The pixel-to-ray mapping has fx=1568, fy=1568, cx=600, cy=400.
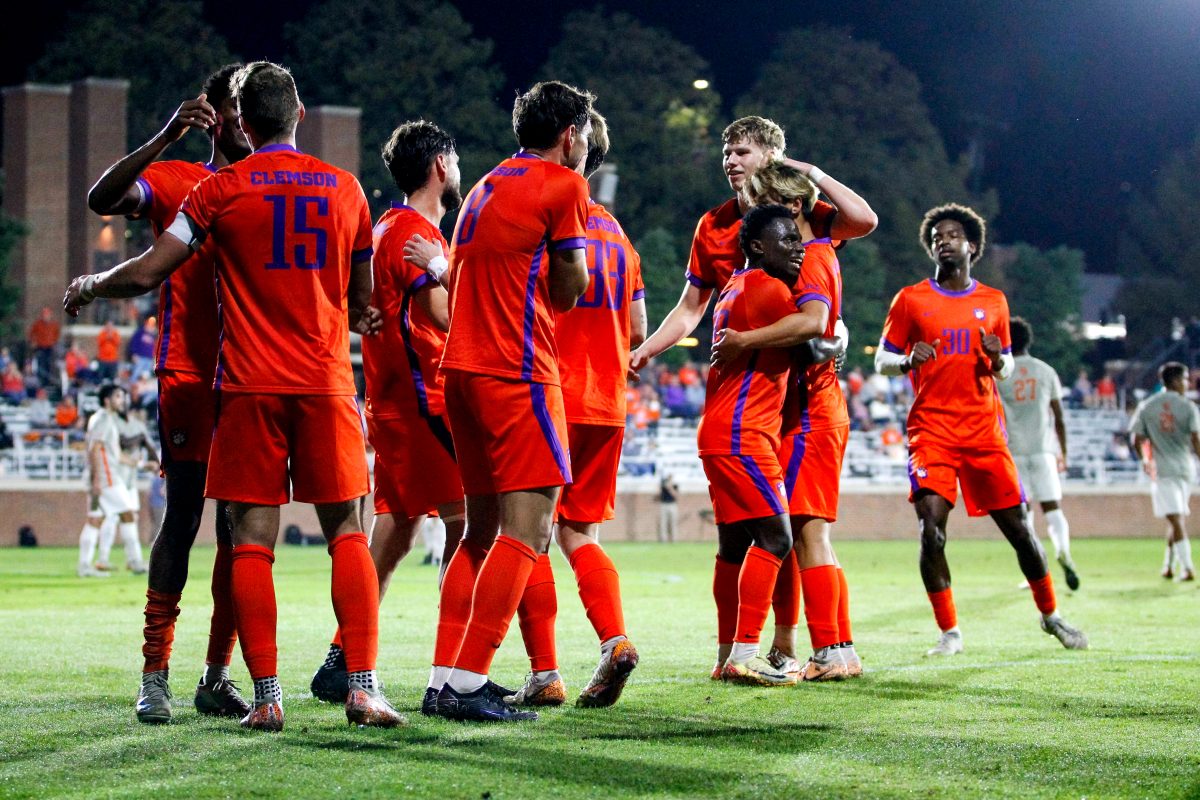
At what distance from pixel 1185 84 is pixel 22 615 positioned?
69.6 meters

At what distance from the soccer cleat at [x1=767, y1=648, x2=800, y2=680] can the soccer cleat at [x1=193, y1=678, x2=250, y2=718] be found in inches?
105

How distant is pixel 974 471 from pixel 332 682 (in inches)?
170

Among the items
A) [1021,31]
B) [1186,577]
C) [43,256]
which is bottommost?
[1186,577]

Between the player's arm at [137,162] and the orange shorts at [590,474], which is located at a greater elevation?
the player's arm at [137,162]

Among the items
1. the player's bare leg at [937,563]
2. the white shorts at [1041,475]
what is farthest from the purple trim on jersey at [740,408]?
the white shorts at [1041,475]

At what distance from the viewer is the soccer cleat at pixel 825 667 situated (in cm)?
764

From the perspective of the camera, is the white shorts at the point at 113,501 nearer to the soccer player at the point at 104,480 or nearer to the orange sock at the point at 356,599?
the soccer player at the point at 104,480

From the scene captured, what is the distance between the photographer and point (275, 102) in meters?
5.90

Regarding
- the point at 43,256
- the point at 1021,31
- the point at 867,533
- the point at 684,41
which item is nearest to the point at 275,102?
the point at 867,533

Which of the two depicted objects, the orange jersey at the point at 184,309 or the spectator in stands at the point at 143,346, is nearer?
the orange jersey at the point at 184,309

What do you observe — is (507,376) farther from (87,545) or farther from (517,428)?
(87,545)

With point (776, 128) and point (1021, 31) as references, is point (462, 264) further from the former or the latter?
point (1021, 31)

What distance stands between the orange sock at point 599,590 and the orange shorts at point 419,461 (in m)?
0.62

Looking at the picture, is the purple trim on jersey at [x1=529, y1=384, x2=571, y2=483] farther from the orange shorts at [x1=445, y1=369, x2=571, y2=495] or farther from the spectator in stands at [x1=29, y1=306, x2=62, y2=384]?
the spectator in stands at [x1=29, y1=306, x2=62, y2=384]
